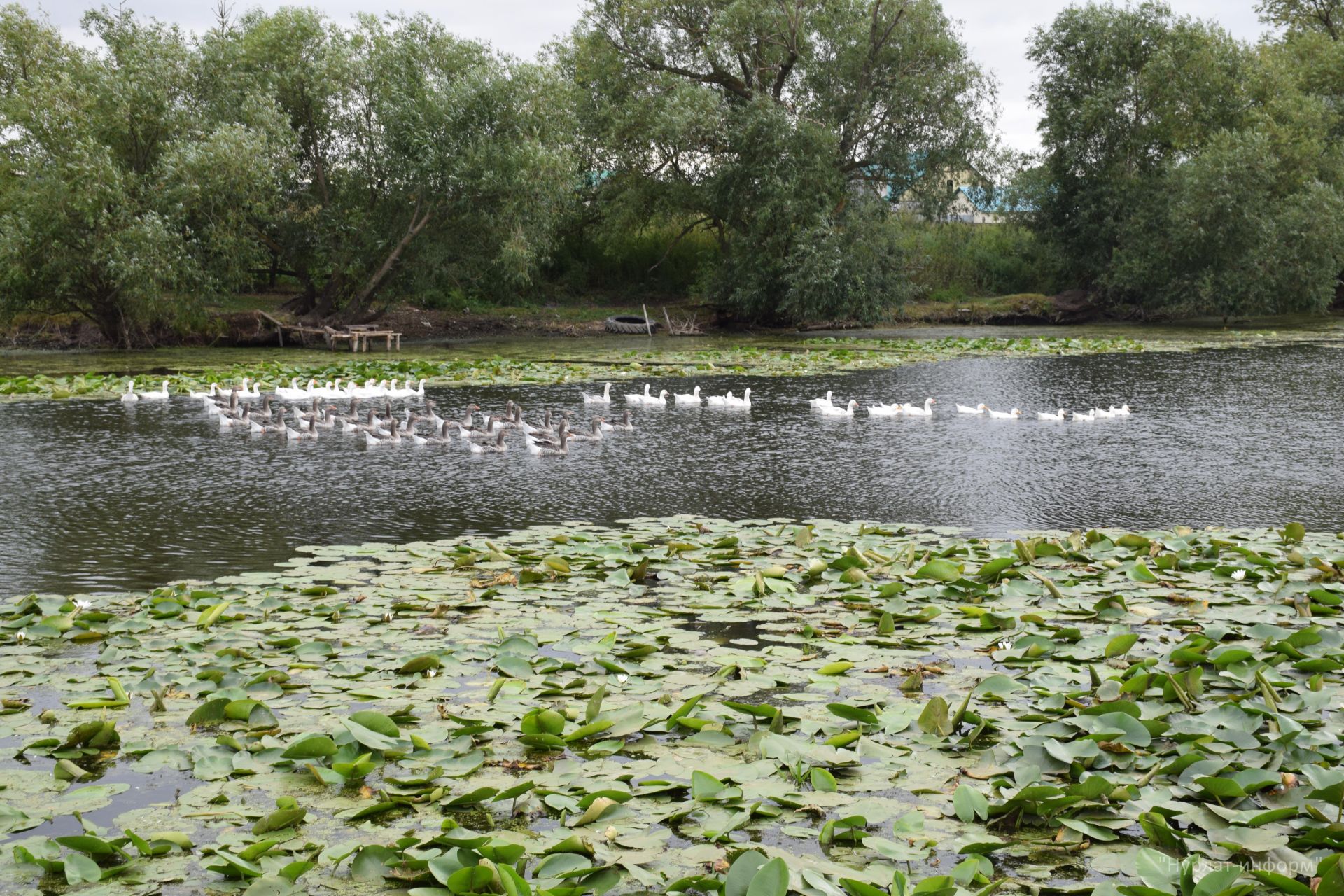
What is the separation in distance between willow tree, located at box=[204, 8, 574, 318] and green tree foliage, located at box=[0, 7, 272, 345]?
7.04 ft

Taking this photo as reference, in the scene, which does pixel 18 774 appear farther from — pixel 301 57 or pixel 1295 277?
pixel 1295 277

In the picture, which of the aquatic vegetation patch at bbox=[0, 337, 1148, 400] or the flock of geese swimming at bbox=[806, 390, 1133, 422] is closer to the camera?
the flock of geese swimming at bbox=[806, 390, 1133, 422]

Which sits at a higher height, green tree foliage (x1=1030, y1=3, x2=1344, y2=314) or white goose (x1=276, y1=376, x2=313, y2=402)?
green tree foliage (x1=1030, y1=3, x2=1344, y2=314)

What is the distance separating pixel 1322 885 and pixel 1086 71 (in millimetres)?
48091

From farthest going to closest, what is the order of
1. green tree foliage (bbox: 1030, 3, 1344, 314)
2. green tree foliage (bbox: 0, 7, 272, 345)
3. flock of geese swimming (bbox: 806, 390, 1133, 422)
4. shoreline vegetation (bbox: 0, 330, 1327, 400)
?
green tree foliage (bbox: 1030, 3, 1344, 314)
green tree foliage (bbox: 0, 7, 272, 345)
shoreline vegetation (bbox: 0, 330, 1327, 400)
flock of geese swimming (bbox: 806, 390, 1133, 422)

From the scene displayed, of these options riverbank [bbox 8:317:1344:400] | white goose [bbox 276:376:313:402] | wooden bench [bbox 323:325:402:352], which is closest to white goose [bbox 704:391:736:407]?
riverbank [bbox 8:317:1344:400]

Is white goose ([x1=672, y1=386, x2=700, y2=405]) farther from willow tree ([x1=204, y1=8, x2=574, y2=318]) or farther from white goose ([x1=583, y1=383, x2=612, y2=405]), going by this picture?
willow tree ([x1=204, y1=8, x2=574, y2=318])

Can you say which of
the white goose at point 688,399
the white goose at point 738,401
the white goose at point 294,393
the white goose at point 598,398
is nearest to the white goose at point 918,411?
the white goose at point 738,401

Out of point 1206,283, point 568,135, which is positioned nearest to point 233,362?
point 568,135

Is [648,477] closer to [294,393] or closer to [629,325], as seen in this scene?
[294,393]

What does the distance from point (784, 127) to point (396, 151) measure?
43.3 ft

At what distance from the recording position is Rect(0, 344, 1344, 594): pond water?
1051 centimetres

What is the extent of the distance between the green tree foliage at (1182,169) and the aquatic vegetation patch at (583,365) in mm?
9419

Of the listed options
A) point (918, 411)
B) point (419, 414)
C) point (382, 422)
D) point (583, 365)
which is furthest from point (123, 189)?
point (918, 411)
